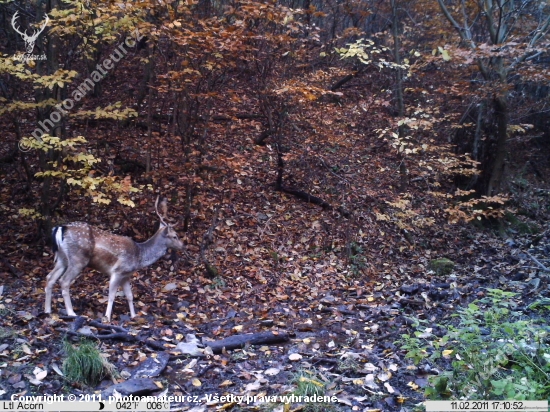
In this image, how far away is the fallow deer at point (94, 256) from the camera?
6.52 m

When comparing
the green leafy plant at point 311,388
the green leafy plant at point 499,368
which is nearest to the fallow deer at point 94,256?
the green leafy plant at point 311,388

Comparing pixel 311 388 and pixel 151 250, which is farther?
pixel 151 250

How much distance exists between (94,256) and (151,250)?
0.91 m

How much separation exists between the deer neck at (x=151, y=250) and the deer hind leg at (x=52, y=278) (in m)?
1.07

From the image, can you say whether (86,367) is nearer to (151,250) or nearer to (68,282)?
(68,282)

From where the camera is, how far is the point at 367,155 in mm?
13164

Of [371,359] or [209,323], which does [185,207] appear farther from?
[371,359]

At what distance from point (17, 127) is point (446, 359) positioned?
307 inches

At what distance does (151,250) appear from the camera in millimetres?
7414

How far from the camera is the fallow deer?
21.4 feet

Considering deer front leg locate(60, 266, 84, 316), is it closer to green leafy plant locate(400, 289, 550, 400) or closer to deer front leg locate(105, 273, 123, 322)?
deer front leg locate(105, 273, 123, 322)

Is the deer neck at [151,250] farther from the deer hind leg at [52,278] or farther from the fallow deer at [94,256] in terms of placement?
the deer hind leg at [52,278]

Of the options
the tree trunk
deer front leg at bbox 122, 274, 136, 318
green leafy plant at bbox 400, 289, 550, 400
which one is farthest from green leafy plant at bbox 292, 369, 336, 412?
the tree trunk

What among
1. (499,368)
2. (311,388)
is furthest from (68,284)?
(499,368)
